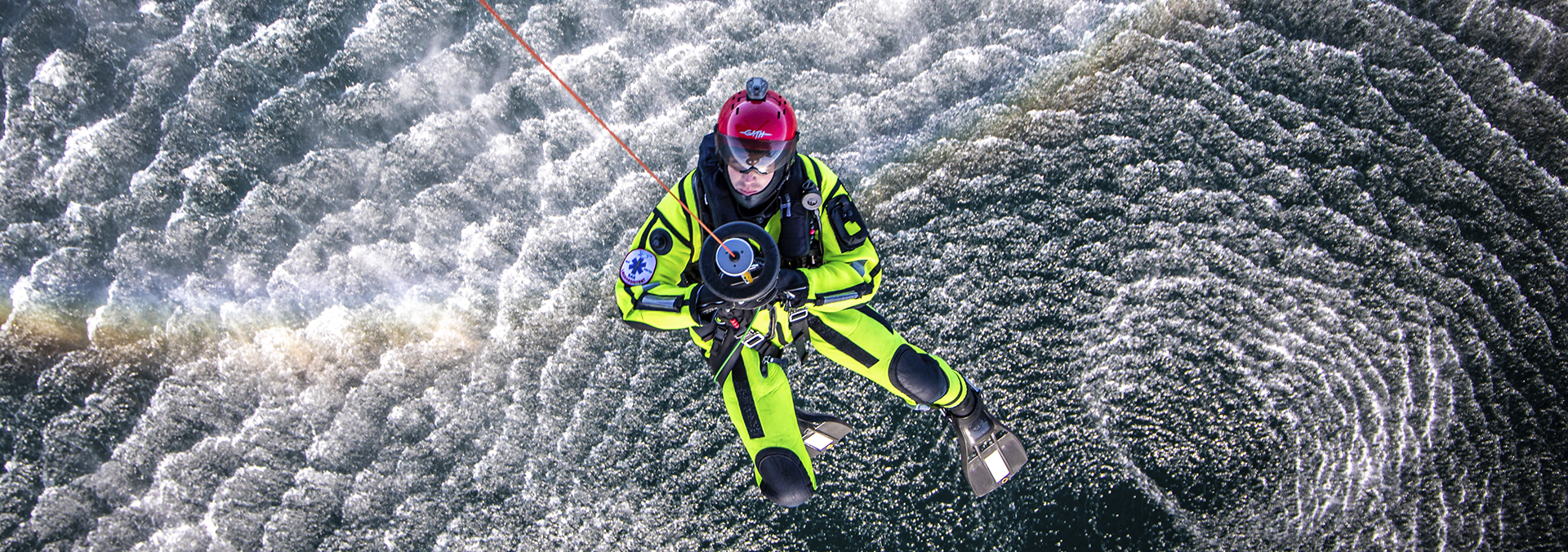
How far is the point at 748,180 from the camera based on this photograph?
216cm

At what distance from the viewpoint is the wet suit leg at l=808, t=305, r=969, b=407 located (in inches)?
97.7

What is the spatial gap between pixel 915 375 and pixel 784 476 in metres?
0.58

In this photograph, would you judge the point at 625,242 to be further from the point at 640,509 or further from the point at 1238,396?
the point at 1238,396

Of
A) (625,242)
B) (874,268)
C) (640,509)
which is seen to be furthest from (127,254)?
(874,268)

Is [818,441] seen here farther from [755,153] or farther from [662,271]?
[755,153]

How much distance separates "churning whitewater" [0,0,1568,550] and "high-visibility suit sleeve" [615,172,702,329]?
814 millimetres

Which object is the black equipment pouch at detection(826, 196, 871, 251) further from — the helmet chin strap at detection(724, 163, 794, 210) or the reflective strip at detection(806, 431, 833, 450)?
the reflective strip at detection(806, 431, 833, 450)

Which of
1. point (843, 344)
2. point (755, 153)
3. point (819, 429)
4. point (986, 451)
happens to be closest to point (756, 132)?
point (755, 153)

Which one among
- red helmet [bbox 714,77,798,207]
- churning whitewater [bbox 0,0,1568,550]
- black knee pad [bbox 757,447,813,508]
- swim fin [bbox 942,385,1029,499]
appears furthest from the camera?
churning whitewater [bbox 0,0,1568,550]

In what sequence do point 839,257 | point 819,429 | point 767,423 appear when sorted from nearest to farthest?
1. point 839,257
2. point 767,423
3. point 819,429

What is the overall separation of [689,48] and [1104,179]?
191 centimetres

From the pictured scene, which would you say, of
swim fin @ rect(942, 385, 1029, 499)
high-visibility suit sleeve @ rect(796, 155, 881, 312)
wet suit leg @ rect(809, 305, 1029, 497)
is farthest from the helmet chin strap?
swim fin @ rect(942, 385, 1029, 499)

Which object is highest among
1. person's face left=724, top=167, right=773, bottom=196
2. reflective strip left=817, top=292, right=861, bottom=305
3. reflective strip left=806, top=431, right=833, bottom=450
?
person's face left=724, top=167, right=773, bottom=196

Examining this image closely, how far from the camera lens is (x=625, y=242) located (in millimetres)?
3051
